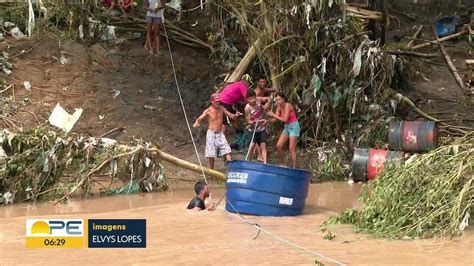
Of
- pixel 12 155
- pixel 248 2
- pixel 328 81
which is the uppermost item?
pixel 248 2

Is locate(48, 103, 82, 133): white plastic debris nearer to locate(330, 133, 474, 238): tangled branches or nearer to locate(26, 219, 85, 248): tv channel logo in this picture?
locate(26, 219, 85, 248): tv channel logo

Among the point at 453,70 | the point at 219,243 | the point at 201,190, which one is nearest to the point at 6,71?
the point at 201,190

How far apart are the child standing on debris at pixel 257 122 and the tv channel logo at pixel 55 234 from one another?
15.9 ft

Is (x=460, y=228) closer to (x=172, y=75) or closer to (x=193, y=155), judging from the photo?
(x=193, y=155)

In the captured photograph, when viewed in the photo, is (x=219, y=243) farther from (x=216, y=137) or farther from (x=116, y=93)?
(x=116, y=93)

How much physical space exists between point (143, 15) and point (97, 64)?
7.27ft

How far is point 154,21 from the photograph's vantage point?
49.7ft

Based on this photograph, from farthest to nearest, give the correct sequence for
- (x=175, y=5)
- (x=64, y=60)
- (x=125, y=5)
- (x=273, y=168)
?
(x=175, y=5) → (x=125, y=5) → (x=64, y=60) → (x=273, y=168)

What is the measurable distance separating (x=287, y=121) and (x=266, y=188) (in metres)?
3.52

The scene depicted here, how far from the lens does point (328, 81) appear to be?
12.8 meters

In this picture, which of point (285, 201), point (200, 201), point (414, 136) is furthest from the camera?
point (414, 136)

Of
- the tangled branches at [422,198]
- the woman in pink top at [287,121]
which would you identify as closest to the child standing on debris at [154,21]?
the woman in pink top at [287,121]

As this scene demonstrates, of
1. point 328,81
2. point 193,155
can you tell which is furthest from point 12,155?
point 328,81

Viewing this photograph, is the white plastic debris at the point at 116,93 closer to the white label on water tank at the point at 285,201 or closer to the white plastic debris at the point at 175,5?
the white plastic debris at the point at 175,5
